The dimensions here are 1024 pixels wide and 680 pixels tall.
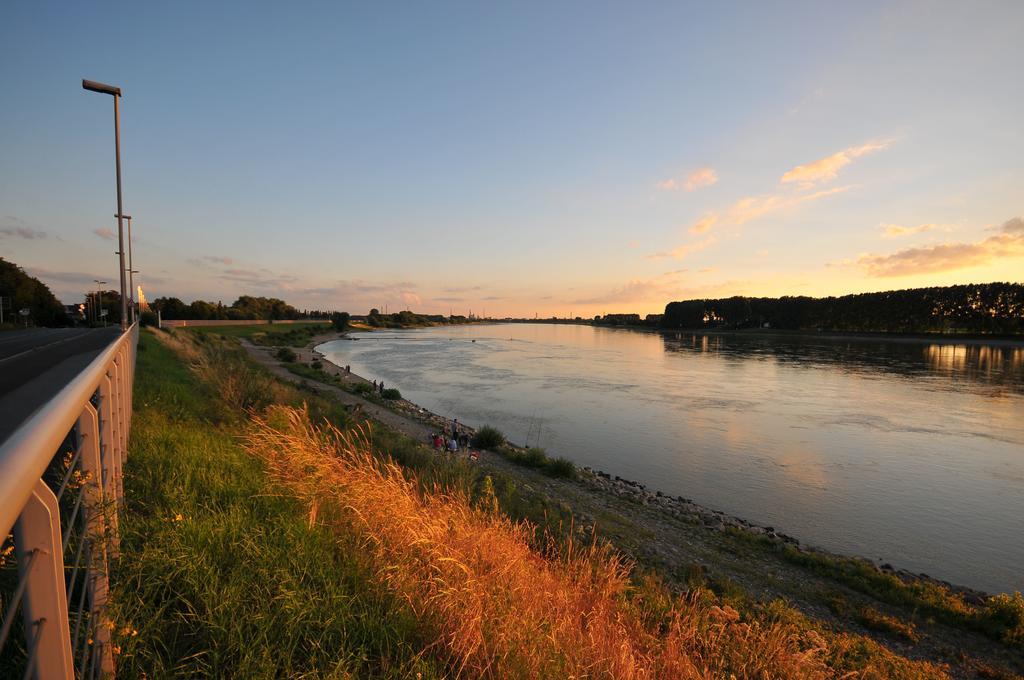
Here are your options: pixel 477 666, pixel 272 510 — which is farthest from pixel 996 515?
pixel 272 510

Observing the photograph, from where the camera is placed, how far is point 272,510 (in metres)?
4.68

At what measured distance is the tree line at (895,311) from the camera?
91.2m

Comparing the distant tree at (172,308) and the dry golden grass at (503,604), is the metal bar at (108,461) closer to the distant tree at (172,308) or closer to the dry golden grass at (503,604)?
the dry golden grass at (503,604)

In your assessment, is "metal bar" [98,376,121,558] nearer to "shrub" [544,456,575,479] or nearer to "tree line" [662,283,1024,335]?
"shrub" [544,456,575,479]

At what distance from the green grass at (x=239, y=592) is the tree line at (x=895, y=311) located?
13344 centimetres

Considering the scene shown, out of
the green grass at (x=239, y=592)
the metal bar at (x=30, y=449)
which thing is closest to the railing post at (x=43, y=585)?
the metal bar at (x=30, y=449)

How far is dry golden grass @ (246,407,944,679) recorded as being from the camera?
3699mm

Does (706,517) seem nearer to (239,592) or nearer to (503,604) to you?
(503,604)

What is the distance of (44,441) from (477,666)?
330cm

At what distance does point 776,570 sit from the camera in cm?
1019

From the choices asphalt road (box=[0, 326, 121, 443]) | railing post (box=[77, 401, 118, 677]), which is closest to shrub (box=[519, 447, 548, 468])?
asphalt road (box=[0, 326, 121, 443])

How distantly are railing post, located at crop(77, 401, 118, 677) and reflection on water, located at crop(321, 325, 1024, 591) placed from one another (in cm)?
1522

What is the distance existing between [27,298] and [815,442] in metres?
89.1

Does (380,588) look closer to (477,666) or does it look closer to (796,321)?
(477,666)
